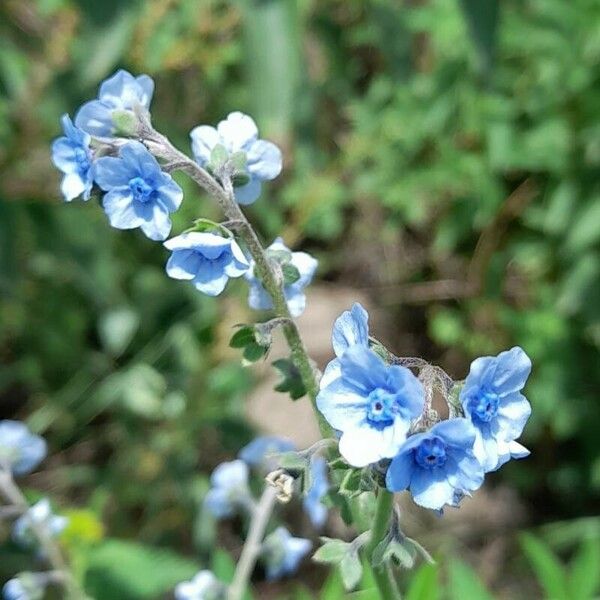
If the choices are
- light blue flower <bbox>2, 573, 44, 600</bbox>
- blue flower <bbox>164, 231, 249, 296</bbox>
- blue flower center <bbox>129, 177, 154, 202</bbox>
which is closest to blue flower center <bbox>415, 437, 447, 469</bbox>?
blue flower <bbox>164, 231, 249, 296</bbox>

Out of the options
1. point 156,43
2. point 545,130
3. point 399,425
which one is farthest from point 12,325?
point 399,425

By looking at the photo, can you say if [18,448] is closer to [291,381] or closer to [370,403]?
[291,381]

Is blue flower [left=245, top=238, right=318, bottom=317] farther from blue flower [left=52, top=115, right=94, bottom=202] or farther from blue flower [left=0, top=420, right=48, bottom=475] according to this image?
blue flower [left=0, top=420, right=48, bottom=475]

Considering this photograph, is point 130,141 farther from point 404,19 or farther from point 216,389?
point 404,19

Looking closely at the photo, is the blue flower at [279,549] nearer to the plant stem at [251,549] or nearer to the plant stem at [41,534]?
the plant stem at [251,549]

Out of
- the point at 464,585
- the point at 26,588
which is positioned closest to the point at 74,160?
the point at 26,588

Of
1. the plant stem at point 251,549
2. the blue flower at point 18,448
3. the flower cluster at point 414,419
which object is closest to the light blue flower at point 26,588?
the blue flower at point 18,448
